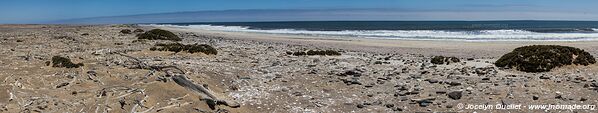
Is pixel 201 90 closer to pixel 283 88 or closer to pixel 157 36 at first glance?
pixel 283 88

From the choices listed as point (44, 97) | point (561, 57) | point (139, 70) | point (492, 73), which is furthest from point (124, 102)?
point (561, 57)

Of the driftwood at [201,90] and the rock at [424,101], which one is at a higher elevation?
the driftwood at [201,90]

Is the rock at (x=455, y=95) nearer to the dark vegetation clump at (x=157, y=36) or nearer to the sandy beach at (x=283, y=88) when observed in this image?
the sandy beach at (x=283, y=88)

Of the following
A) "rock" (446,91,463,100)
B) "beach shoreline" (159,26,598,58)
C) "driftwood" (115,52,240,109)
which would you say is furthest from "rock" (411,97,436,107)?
"beach shoreline" (159,26,598,58)

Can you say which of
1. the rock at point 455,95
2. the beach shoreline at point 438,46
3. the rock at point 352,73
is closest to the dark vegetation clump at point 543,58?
the rock at point 352,73

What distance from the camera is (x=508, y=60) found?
12742mm

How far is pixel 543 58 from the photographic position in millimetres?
12133

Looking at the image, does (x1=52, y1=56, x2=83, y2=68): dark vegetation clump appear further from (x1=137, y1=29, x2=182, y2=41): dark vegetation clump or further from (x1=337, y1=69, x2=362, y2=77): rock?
(x1=137, y1=29, x2=182, y2=41): dark vegetation clump

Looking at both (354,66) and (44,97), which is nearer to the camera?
(44,97)

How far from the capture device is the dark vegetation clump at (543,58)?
39.0ft

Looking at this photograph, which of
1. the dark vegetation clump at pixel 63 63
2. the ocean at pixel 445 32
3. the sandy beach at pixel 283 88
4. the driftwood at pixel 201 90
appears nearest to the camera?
the sandy beach at pixel 283 88

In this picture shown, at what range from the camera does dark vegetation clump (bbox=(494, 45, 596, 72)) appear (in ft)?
39.0

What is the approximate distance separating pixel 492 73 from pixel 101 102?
8396 millimetres

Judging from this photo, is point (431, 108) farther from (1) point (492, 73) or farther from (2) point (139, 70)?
(2) point (139, 70)
